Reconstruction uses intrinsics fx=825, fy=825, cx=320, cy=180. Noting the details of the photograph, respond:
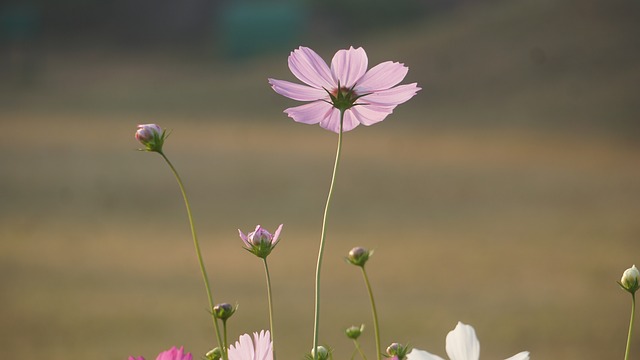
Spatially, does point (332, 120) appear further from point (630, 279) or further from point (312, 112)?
point (630, 279)

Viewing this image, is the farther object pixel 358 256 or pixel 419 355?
pixel 358 256

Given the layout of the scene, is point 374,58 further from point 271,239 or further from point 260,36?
point 271,239

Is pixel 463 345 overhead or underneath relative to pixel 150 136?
underneath

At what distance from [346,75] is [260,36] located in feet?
17.6

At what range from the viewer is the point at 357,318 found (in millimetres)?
2143

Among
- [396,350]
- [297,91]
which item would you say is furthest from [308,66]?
[396,350]

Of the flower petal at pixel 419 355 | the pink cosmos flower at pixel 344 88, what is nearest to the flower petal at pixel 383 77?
the pink cosmos flower at pixel 344 88

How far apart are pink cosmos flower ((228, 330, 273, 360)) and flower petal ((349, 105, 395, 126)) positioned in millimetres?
82

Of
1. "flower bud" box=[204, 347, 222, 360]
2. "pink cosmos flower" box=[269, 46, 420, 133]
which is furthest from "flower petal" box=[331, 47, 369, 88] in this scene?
"flower bud" box=[204, 347, 222, 360]

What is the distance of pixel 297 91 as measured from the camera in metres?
0.28

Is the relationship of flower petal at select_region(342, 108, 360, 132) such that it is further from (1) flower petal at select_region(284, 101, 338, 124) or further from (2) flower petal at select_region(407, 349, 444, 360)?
(2) flower petal at select_region(407, 349, 444, 360)

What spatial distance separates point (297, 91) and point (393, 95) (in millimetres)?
33

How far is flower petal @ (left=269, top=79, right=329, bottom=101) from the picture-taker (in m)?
0.27

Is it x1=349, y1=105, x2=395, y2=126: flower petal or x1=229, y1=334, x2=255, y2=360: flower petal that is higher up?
x1=349, y1=105, x2=395, y2=126: flower petal
